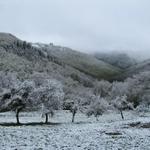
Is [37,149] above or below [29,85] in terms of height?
below

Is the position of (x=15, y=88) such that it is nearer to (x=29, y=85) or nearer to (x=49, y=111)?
(x=29, y=85)

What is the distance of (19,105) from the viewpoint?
7175 centimetres

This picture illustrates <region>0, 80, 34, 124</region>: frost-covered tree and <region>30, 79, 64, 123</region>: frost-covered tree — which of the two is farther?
<region>30, 79, 64, 123</region>: frost-covered tree

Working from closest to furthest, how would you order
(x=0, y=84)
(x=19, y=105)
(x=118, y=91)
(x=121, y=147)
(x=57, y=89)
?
(x=121, y=147)
(x=19, y=105)
(x=57, y=89)
(x=0, y=84)
(x=118, y=91)

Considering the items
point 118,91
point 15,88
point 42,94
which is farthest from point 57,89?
point 118,91

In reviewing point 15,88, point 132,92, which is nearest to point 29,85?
point 15,88

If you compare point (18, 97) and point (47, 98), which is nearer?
point (18, 97)

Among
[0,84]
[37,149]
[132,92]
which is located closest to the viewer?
[37,149]

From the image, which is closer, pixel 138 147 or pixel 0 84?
pixel 138 147

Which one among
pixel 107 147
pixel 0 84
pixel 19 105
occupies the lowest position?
pixel 107 147

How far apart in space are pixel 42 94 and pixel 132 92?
10517 cm

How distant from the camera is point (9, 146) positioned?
31.5m

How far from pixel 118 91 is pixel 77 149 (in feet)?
536

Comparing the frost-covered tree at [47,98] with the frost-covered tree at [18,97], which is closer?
the frost-covered tree at [18,97]
